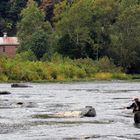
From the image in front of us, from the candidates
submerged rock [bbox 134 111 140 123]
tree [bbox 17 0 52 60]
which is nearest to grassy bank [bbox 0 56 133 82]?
tree [bbox 17 0 52 60]

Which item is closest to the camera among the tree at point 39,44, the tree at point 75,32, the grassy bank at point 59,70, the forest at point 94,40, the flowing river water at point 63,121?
the flowing river water at point 63,121

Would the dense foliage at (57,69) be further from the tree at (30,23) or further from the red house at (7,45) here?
the red house at (7,45)

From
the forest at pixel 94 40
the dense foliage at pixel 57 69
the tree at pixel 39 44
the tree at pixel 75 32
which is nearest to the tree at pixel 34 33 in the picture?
the tree at pixel 39 44

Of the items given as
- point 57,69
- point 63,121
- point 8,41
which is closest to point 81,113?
point 63,121

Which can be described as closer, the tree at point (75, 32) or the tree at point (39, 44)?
the tree at point (75, 32)

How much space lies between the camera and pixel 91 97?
7138cm

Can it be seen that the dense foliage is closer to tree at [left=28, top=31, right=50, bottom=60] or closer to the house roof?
tree at [left=28, top=31, right=50, bottom=60]

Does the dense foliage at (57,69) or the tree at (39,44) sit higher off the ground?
Result: the tree at (39,44)

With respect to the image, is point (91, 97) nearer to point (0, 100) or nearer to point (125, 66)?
point (0, 100)

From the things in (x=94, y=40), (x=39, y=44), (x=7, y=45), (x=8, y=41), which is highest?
(x=94, y=40)

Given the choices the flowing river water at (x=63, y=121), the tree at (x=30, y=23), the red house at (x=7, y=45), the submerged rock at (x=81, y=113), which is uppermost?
the tree at (x=30, y=23)

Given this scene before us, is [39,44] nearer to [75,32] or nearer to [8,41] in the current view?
[75,32]

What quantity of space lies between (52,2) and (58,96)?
391 feet

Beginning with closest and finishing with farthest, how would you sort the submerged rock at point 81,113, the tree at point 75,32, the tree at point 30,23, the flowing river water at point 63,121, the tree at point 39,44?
the flowing river water at point 63,121 → the submerged rock at point 81,113 → the tree at point 75,32 → the tree at point 39,44 → the tree at point 30,23
